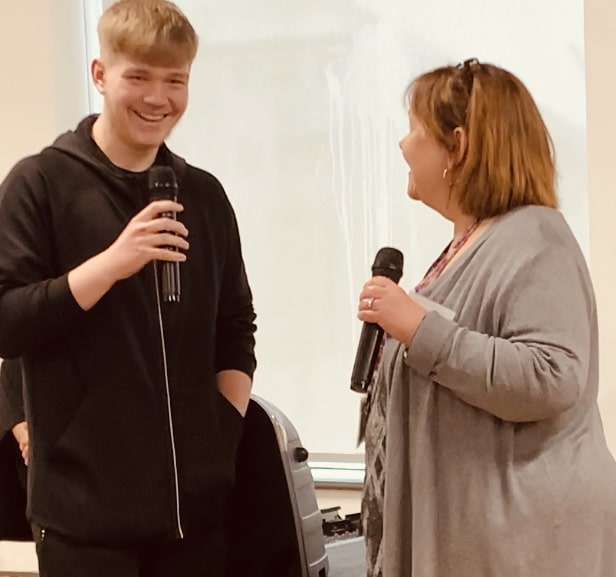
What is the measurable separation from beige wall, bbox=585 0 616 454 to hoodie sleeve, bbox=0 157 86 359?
155 centimetres

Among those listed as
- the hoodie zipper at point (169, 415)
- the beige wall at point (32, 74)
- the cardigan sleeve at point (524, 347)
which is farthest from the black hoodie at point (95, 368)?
the beige wall at point (32, 74)

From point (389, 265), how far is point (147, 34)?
1.74 ft

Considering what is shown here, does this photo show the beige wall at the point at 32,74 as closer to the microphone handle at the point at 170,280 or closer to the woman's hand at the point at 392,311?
the microphone handle at the point at 170,280

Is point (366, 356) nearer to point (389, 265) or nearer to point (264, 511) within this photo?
point (389, 265)

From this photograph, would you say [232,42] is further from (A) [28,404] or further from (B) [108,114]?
(A) [28,404]

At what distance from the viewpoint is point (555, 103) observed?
2.84m

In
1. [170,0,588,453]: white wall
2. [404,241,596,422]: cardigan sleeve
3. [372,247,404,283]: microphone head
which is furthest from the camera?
[170,0,588,453]: white wall

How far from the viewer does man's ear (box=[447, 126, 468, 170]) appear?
152 centimetres

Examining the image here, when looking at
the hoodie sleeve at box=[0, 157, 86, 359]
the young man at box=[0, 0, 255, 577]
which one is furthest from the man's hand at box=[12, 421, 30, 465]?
the hoodie sleeve at box=[0, 157, 86, 359]

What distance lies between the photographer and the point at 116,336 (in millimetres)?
Answer: 1545

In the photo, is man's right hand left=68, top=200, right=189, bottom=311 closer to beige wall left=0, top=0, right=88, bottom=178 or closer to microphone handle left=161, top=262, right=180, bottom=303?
microphone handle left=161, top=262, right=180, bottom=303

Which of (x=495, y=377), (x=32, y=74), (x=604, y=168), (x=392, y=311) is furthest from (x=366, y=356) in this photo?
(x=32, y=74)

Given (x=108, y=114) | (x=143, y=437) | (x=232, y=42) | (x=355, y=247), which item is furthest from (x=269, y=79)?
(x=143, y=437)

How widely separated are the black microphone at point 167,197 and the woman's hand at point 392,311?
294 millimetres
